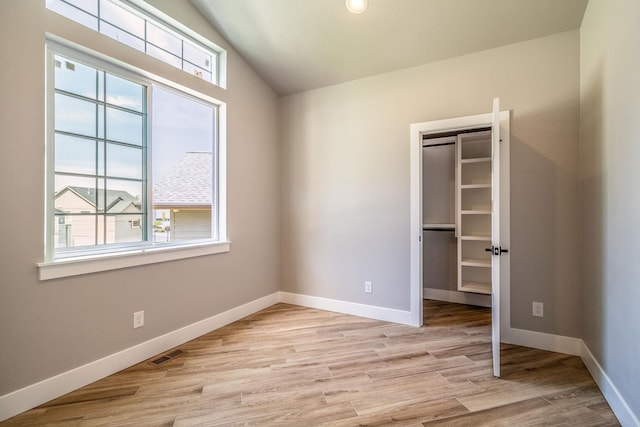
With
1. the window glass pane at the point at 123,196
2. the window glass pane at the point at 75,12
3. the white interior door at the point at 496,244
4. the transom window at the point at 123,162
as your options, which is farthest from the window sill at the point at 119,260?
the white interior door at the point at 496,244

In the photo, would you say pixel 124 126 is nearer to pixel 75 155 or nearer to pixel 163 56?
pixel 75 155

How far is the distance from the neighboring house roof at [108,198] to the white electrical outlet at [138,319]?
82 centimetres

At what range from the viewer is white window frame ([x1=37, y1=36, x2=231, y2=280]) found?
189 cm

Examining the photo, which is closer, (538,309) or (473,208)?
(538,309)

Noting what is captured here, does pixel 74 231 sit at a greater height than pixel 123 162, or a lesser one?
lesser

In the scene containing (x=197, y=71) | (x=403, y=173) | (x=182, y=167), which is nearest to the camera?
(x=182, y=167)

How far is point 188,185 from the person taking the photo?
113 inches

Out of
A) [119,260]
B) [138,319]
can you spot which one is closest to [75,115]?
[119,260]

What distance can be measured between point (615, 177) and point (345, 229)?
224 centimetres

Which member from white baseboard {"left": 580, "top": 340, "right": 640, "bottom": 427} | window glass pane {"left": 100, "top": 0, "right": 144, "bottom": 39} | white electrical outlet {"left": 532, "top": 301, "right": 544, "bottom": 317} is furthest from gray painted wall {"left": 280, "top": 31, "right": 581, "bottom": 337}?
window glass pane {"left": 100, "top": 0, "right": 144, "bottom": 39}

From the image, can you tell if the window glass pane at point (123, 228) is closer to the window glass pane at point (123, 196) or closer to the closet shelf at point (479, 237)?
the window glass pane at point (123, 196)

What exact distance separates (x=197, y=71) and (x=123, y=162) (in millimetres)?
1211

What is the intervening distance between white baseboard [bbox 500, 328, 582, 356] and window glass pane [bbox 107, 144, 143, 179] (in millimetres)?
3489

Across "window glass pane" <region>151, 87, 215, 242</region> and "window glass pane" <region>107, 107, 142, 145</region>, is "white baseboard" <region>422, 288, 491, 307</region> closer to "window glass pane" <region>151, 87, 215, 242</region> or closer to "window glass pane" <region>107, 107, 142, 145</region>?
"window glass pane" <region>151, 87, 215, 242</region>
